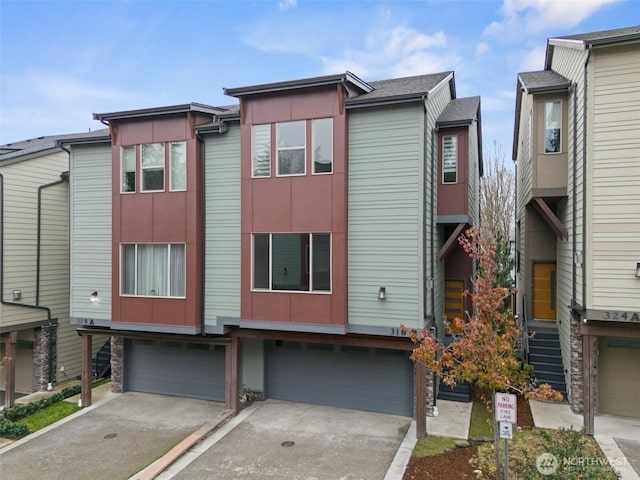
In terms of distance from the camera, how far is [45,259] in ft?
52.4

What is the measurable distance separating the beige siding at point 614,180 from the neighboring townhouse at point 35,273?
15333 mm

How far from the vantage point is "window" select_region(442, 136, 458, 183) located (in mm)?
12102

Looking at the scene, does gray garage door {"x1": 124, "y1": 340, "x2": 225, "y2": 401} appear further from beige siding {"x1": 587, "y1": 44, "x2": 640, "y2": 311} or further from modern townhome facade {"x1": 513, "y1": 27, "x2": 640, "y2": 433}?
beige siding {"x1": 587, "y1": 44, "x2": 640, "y2": 311}

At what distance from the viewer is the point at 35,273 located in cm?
1553

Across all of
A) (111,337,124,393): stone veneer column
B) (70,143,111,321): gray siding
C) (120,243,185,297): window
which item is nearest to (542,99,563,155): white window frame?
(120,243,185,297): window

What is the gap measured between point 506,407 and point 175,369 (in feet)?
34.9

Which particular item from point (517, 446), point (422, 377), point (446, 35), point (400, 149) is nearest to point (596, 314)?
Answer: point (517, 446)

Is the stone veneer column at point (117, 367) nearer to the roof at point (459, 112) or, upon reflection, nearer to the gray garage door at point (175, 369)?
A: the gray garage door at point (175, 369)

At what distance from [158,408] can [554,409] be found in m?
10.9

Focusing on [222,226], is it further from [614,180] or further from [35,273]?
[614,180]

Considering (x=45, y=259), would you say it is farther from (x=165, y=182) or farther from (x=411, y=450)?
(x=411, y=450)

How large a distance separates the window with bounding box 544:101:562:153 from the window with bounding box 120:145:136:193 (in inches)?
453

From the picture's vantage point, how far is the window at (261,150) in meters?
11.2

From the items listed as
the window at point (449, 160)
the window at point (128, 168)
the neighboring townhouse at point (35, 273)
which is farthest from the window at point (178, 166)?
the window at point (449, 160)
